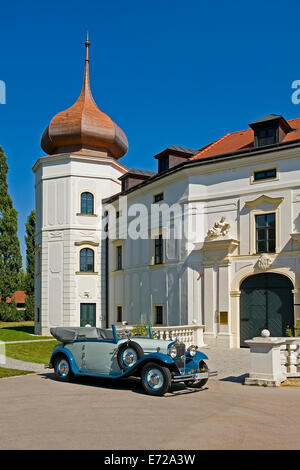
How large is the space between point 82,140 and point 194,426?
2585 cm

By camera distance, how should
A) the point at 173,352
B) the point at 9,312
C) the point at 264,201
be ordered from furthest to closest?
the point at 9,312 < the point at 264,201 < the point at 173,352

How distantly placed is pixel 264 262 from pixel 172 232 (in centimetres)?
538

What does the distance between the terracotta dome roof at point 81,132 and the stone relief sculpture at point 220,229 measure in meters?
12.8

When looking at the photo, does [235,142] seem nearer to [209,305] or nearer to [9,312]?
[209,305]

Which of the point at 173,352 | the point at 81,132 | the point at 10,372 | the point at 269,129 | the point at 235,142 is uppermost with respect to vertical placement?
the point at 81,132

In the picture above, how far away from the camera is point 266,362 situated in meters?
11.3

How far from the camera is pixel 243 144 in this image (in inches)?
904

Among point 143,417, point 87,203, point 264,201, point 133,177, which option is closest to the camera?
point 143,417

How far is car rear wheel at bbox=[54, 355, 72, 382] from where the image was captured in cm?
1166

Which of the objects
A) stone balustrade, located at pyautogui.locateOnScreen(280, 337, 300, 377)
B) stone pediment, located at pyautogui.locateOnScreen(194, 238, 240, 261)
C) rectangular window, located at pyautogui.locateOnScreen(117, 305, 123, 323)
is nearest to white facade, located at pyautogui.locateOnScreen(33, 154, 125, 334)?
rectangular window, located at pyautogui.locateOnScreen(117, 305, 123, 323)

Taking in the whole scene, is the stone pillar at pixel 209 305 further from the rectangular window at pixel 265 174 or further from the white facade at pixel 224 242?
the rectangular window at pixel 265 174

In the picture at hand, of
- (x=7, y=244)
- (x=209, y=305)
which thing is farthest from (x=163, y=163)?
(x=7, y=244)

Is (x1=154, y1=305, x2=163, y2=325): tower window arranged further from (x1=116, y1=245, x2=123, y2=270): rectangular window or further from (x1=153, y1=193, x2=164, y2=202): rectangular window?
(x1=153, y1=193, x2=164, y2=202): rectangular window

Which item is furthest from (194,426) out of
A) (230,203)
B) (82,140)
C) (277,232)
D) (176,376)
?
(82,140)
